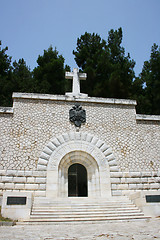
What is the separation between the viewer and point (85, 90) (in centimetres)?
1584

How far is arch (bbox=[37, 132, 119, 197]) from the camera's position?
315 inches

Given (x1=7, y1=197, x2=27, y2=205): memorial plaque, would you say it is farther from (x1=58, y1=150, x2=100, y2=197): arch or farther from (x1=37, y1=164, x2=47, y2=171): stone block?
(x1=58, y1=150, x2=100, y2=197): arch

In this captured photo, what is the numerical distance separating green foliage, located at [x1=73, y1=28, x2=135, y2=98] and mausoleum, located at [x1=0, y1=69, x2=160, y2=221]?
17.7 feet

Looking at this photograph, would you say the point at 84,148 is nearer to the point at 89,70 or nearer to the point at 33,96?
the point at 33,96

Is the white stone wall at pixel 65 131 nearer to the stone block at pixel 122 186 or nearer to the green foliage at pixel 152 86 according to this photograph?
the stone block at pixel 122 186

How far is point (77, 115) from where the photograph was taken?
9.20 m

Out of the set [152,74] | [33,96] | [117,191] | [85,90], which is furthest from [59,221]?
[152,74]

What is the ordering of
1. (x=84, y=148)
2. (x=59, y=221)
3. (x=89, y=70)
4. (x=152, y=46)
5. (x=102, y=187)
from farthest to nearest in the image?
(x=152, y=46)
(x=89, y=70)
(x=84, y=148)
(x=102, y=187)
(x=59, y=221)

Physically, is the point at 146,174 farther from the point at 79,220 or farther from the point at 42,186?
the point at 42,186

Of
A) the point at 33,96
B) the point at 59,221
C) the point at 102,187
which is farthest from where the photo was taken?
the point at 33,96

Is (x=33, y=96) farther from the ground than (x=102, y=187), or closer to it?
farther from the ground

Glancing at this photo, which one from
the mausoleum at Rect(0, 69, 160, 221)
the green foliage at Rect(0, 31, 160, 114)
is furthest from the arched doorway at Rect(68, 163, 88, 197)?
the green foliage at Rect(0, 31, 160, 114)

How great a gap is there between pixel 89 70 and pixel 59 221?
39.9ft

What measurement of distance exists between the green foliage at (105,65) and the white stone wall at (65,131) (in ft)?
17.7
